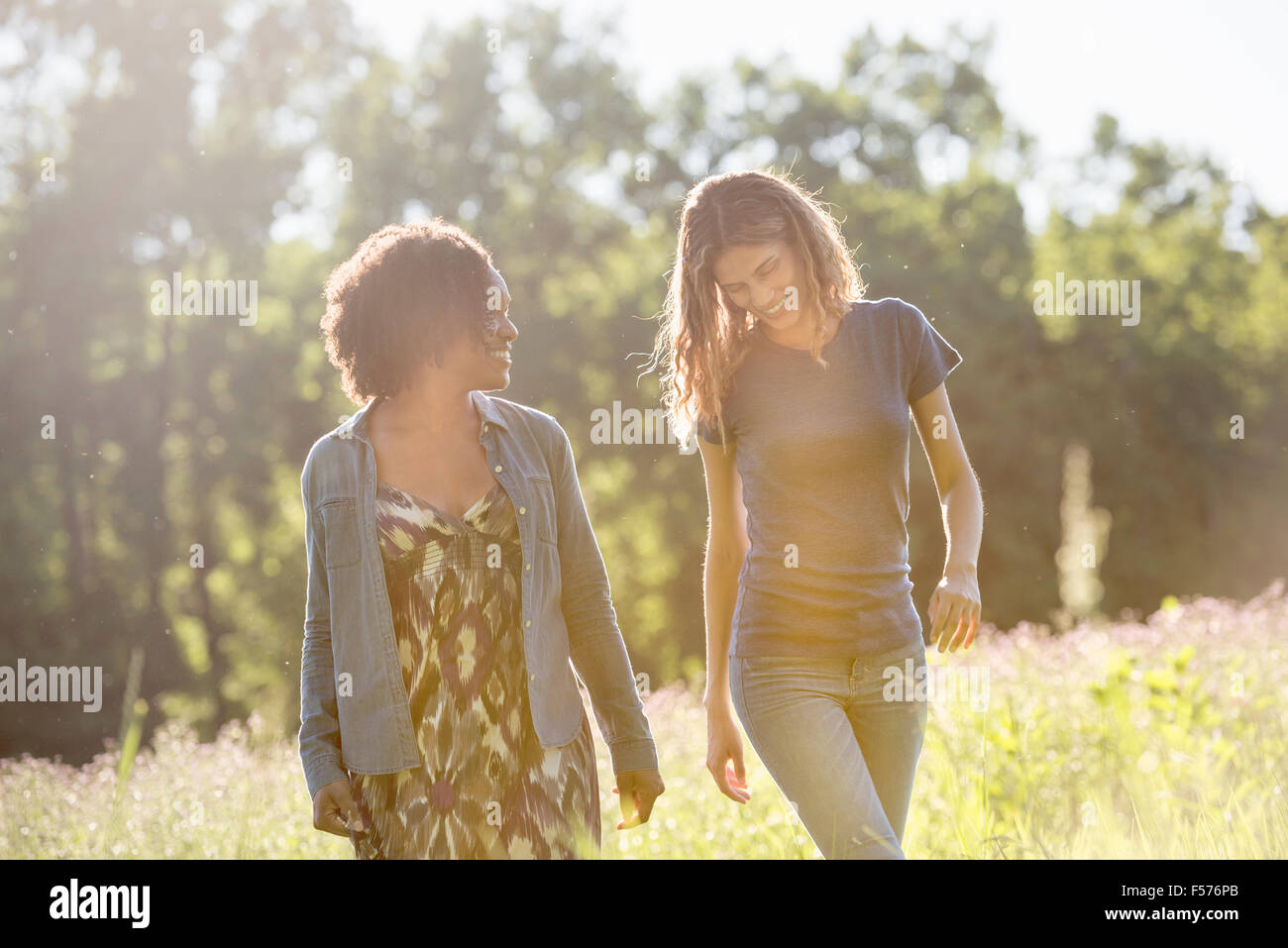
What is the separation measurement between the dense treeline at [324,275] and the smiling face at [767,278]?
1516 centimetres

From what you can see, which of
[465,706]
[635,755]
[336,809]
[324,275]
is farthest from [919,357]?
[324,275]

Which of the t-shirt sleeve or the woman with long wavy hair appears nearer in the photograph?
the woman with long wavy hair

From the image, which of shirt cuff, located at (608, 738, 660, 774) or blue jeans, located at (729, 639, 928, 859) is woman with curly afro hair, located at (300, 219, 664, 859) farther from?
blue jeans, located at (729, 639, 928, 859)

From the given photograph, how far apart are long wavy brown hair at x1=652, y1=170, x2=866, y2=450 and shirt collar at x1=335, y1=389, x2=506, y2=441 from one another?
0.45m

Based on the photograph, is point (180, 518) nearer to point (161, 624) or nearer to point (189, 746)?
point (161, 624)

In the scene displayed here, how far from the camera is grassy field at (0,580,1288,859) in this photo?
12.5 ft

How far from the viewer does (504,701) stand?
2688 mm

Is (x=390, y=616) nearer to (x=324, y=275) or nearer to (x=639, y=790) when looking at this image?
(x=639, y=790)

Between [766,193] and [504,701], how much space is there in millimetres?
1368

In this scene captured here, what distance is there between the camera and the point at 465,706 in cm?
267

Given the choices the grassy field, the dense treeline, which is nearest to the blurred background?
the dense treeline

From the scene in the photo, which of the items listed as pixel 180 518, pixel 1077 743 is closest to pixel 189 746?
pixel 1077 743

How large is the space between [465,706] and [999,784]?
7.60 ft

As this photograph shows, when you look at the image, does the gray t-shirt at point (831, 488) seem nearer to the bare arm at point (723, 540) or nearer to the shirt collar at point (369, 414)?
the bare arm at point (723, 540)
